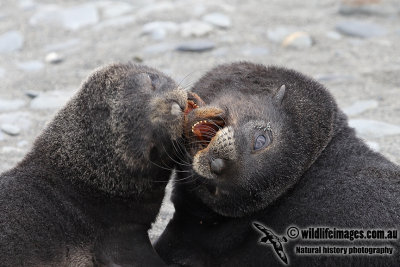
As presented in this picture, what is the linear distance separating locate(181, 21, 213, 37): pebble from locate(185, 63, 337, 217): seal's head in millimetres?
4357

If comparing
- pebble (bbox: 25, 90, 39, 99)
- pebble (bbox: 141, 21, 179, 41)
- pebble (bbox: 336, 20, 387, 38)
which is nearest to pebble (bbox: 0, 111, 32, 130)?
pebble (bbox: 25, 90, 39, 99)

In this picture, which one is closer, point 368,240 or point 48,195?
point 368,240

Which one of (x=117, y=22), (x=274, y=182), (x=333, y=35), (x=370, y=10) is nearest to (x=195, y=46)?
(x=117, y=22)

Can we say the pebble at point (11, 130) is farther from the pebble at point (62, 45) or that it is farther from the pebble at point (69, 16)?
the pebble at point (69, 16)

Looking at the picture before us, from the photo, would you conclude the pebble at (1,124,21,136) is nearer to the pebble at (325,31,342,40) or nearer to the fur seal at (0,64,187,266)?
the fur seal at (0,64,187,266)

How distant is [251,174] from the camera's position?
5.40 m

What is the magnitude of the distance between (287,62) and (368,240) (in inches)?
199

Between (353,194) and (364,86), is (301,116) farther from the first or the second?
(364,86)

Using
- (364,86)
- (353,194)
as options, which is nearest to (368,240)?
(353,194)

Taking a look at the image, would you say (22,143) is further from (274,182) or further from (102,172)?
(274,182)

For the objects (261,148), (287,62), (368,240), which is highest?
(261,148)

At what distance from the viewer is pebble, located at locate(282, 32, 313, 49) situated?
10.3m

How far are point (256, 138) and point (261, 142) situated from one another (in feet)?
0.16

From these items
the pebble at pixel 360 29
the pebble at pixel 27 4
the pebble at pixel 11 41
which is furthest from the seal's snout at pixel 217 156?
the pebble at pixel 27 4
